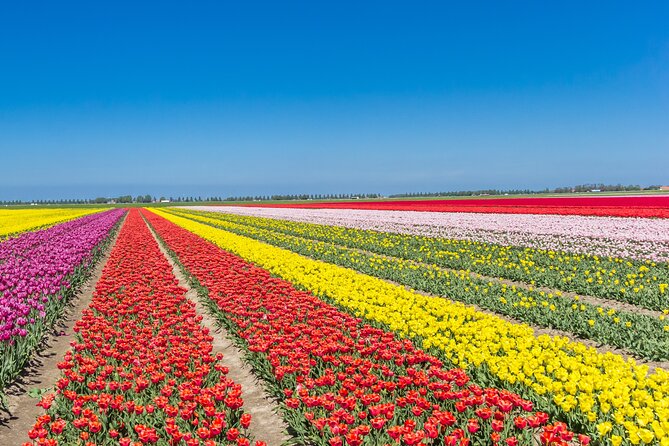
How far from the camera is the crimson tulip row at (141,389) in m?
4.17

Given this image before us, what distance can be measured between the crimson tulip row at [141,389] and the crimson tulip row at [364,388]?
2.28ft

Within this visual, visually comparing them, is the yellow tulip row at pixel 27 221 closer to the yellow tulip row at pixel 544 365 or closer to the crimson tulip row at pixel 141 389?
the crimson tulip row at pixel 141 389

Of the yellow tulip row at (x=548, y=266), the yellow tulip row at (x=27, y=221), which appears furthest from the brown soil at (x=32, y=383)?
the yellow tulip row at (x=27, y=221)

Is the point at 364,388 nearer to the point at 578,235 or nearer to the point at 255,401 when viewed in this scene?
the point at 255,401

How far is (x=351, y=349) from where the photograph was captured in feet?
21.3

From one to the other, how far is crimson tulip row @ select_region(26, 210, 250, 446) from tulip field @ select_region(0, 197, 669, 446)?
3cm

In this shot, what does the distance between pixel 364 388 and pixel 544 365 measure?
2669mm

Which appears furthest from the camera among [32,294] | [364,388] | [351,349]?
[32,294]

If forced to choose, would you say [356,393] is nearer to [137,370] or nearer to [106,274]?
[137,370]

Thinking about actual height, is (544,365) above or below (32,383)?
above

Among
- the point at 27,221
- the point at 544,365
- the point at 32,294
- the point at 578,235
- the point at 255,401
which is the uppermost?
the point at 27,221

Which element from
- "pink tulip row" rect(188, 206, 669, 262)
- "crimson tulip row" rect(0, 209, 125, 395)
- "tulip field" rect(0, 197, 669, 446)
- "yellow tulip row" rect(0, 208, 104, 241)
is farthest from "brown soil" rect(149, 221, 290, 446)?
"yellow tulip row" rect(0, 208, 104, 241)

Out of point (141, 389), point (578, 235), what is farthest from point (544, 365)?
point (578, 235)

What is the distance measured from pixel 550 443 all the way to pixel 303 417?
2.46m
